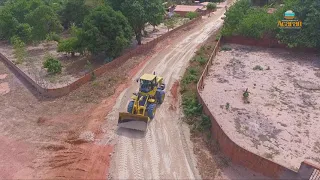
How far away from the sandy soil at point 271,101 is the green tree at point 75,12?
82.0 feet

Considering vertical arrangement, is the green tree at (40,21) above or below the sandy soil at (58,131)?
above

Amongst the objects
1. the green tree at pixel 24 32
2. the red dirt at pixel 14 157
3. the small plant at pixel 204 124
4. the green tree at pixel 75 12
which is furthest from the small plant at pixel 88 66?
the small plant at pixel 204 124

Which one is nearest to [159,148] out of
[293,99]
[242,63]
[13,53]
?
[293,99]

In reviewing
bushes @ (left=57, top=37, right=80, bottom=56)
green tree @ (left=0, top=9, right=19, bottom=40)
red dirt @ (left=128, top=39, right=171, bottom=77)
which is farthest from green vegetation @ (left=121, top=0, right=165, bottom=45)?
green tree @ (left=0, top=9, right=19, bottom=40)

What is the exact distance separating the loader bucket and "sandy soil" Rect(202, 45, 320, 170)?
559 cm

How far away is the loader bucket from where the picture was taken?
60.2 feet

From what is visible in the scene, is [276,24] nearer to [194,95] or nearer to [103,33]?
[194,95]

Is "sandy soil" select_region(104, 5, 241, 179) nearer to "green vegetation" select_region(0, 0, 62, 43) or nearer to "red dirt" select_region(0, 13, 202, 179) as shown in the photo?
"red dirt" select_region(0, 13, 202, 179)

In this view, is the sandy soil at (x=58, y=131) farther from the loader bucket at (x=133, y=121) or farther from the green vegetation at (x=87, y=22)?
the green vegetation at (x=87, y=22)

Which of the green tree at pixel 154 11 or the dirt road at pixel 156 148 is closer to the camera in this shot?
the dirt road at pixel 156 148

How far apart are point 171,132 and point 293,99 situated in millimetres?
11513

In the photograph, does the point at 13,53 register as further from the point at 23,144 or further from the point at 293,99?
the point at 293,99

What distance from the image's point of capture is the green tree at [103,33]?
30.0 metres

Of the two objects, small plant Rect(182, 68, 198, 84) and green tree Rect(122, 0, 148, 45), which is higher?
green tree Rect(122, 0, 148, 45)
